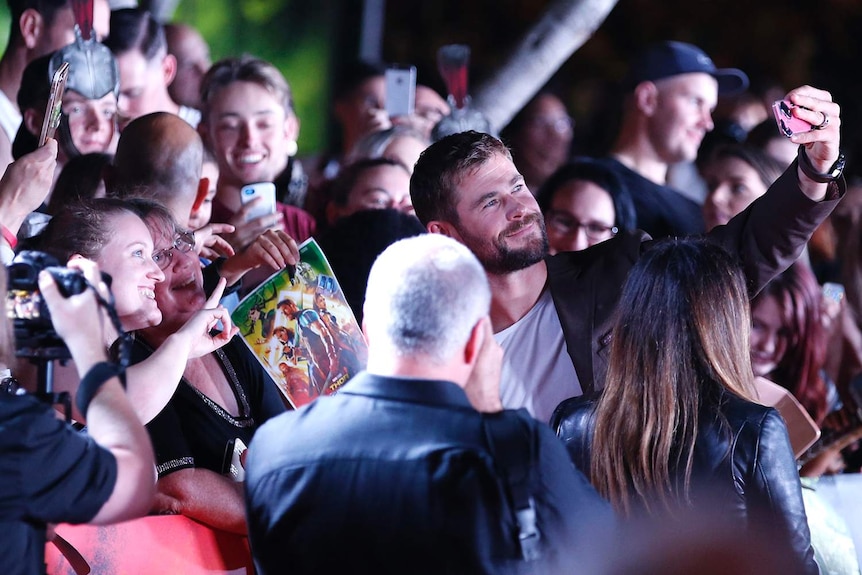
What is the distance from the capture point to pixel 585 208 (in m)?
4.56

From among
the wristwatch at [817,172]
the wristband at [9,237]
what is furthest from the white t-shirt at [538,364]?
the wristband at [9,237]

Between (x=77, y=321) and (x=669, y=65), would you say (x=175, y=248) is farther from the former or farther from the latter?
(x=669, y=65)

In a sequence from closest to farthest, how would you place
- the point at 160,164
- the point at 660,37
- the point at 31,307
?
1. the point at 31,307
2. the point at 160,164
3. the point at 660,37

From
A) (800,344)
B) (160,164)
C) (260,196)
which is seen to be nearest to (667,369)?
(260,196)

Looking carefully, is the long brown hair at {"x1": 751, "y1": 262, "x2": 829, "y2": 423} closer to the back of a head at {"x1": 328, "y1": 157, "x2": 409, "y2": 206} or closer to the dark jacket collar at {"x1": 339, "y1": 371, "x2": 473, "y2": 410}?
the back of a head at {"x1": 328, "y1": 157, "x2": 409, "y2": 206}

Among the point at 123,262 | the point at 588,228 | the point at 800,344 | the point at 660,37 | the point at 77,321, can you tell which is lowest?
the point at 800,344

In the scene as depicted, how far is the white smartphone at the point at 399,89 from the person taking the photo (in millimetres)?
5055

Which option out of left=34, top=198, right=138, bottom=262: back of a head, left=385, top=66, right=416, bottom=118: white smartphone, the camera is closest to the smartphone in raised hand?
left=34, top=198, right=138, bottom=262: back of a head

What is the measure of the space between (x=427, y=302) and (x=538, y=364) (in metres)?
1.23

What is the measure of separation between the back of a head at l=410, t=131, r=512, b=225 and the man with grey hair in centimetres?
128

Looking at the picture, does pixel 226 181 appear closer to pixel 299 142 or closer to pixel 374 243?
pixel 374 243

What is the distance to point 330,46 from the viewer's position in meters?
7.32

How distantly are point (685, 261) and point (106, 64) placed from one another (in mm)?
2258

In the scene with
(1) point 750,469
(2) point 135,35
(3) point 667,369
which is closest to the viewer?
(1) point 750,469
